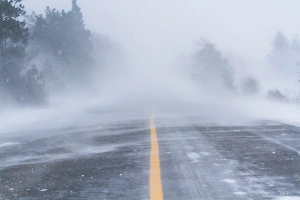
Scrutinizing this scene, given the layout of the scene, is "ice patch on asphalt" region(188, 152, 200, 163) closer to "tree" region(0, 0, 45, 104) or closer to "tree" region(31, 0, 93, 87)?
"tree" region(0, 0, 45, 104)

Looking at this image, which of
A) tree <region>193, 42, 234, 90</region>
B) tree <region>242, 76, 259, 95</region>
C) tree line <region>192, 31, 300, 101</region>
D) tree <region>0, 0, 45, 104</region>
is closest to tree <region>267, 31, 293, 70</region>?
tree line <region>192, 31, 300, 101</region>

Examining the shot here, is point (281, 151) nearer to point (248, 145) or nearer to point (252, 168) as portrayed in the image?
point (248, 145)

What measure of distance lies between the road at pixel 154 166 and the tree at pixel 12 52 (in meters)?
17.4

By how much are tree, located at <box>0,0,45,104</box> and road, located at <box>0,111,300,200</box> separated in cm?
1744

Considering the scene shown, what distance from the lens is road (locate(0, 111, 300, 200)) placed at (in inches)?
245

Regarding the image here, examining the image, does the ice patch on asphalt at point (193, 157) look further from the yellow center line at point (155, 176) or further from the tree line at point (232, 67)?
the tree line at point (232, 67)

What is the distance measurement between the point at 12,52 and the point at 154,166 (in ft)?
83.6

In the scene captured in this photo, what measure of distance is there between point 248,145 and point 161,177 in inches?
162

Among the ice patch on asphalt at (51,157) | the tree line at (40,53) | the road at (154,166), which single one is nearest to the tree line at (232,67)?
the tree line at (40,53)

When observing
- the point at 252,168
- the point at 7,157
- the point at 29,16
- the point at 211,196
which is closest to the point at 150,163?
the point at 252,168

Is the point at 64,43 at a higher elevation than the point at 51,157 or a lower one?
higher

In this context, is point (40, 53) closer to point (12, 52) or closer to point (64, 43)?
point (64, 43)

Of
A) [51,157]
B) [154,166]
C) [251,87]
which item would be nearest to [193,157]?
[154,166]

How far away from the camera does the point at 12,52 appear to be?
31.5 metres
